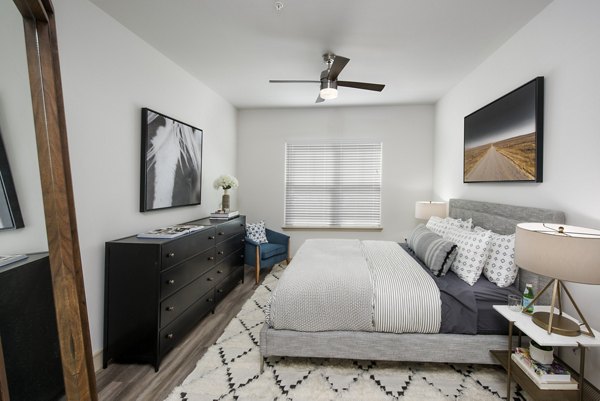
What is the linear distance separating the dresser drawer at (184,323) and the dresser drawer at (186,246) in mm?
495

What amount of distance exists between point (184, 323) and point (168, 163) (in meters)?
1.58

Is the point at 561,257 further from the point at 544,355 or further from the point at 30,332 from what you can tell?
the point at 30,332

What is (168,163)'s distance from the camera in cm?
276

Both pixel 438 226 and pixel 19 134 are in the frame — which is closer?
pixel 19 134

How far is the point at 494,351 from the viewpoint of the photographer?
1.85 metres

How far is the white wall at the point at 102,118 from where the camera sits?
5.95 ft

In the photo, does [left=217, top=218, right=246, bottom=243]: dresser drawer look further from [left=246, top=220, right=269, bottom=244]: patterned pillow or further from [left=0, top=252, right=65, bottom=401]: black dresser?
[left=0, top=252, right=65, bottom=401]: black dresser

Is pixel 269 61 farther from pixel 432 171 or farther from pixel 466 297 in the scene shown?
pixel 432 171

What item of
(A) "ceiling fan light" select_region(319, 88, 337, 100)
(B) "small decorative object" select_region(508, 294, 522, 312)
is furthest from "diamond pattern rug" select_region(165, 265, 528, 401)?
(A) "ceiling fan light" select_region(319, 88, 337, 100)

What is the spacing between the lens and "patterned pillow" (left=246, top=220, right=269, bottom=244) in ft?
13.7

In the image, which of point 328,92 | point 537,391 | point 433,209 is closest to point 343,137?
point 433,209

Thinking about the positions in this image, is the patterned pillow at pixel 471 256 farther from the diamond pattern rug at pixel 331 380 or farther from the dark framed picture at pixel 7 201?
the dark framed picture at pixel 7 201

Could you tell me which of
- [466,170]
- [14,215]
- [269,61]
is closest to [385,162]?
[466,170]

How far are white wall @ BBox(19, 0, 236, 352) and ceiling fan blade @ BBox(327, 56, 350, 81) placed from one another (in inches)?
68.1
